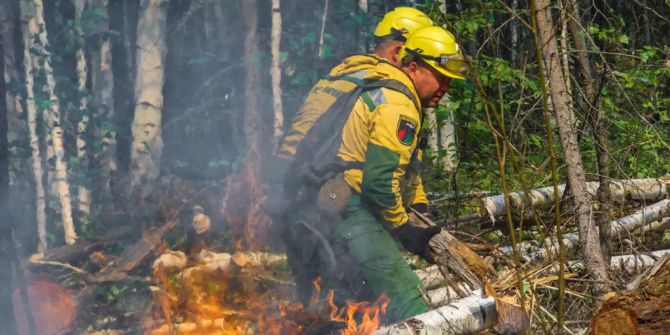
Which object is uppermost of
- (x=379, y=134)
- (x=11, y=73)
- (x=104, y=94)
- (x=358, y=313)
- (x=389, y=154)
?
(x=379, y=134)

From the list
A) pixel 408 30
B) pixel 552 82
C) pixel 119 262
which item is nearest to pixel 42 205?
pixel 119 262

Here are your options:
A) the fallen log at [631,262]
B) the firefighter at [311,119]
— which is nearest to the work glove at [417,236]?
the firefighter at [311,119]

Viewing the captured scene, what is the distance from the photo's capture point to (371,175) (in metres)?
6.20

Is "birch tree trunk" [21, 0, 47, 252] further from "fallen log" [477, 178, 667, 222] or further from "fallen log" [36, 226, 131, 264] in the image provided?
"fallen log" [477, 178, 667, 222]

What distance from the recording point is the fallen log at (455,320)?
506 cm

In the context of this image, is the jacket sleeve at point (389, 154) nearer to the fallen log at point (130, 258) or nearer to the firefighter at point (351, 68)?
the firefighter at point (351, 68)

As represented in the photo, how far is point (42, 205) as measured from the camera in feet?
44.3

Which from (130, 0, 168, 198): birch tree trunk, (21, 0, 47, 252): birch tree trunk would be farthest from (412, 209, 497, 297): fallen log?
(21, 0, 47, 252): birch tree trunk

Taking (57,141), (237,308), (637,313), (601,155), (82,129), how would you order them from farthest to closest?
(82,129), (57,141), (237,308), (601,155), (637,313)

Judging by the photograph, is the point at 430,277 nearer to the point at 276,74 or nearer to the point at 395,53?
the point at 395,53

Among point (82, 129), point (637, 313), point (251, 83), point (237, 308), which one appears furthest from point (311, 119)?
point (82, 129)

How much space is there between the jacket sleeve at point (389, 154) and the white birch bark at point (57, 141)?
7.39 meters

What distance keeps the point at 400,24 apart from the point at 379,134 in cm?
133

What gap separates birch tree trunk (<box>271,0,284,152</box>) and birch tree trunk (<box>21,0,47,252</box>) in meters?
4.09
